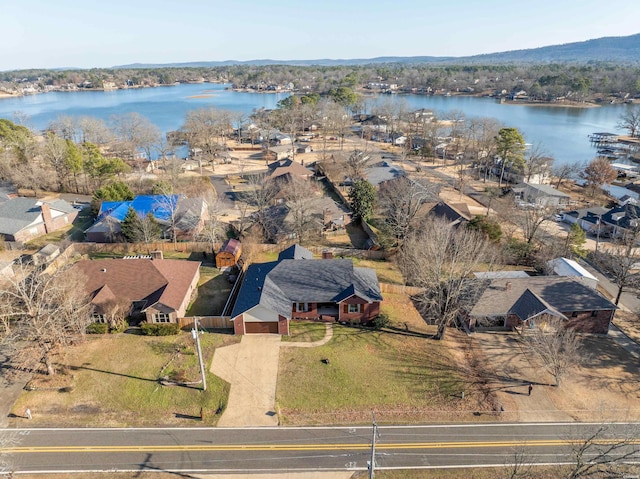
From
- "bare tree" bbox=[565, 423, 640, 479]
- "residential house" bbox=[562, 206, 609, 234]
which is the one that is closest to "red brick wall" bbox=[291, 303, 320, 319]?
"bare tree" bbox=[565, 423, 640, 479]

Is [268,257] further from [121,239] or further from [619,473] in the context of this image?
[619,473]

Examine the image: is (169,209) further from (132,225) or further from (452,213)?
(452,213)

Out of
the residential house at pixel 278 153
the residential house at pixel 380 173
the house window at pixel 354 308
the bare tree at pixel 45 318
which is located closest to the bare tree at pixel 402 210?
the residential house at pixel 380 173

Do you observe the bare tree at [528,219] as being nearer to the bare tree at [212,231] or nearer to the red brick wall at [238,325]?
the red brick wall at [238,325]

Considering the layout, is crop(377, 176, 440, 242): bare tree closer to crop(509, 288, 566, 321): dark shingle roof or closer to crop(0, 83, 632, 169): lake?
crop(509, 288, 566, 321): dark shingle roof

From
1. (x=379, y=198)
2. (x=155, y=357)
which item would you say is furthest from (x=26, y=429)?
(x=379, y=198)

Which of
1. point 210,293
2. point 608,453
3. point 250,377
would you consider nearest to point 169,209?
point 210,293
